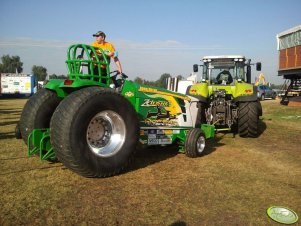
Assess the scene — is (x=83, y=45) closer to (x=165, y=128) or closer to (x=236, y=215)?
(x=165, y=128)

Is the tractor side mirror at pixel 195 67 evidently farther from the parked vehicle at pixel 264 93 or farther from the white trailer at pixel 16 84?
the white trailer at pixel 16 84

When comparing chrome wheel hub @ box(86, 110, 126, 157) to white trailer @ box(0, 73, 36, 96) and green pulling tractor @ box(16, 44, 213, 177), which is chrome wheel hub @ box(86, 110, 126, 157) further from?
white trailer @ box(0, 73, 36, 96)

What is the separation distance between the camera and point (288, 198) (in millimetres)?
3715

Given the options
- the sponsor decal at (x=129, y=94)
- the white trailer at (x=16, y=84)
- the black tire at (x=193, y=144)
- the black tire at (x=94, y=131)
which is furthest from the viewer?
the white trailer at (x=16, y=84)

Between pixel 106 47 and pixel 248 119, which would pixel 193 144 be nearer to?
pixel 106 47

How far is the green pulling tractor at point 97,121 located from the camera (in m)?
3.89

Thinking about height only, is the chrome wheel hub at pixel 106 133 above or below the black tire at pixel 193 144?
above

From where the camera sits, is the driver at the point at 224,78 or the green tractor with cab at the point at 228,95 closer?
the green tractor with cab at the point at 228,95

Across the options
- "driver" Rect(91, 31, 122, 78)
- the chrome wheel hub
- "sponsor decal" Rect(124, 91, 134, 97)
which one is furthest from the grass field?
"driver" Rect(91, 31, 122, 78)

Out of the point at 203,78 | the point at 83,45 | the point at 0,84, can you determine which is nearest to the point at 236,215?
the point at 83,45

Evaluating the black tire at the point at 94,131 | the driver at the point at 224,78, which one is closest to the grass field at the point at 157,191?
the black tire at the point at 94,131

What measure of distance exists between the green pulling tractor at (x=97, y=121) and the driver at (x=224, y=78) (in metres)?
3.76

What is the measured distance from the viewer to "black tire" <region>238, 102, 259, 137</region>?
8008 millimetres

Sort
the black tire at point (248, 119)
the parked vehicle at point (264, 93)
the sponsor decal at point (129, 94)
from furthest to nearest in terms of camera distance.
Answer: the parked vehicle at point (264, 93), the black tire at point (248, 119), the sponsor decal at point (129, 94)
